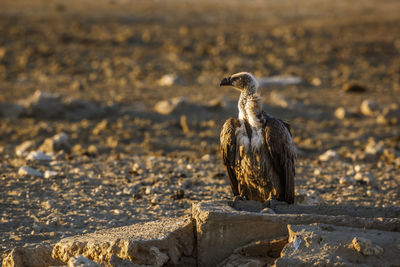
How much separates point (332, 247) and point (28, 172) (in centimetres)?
413

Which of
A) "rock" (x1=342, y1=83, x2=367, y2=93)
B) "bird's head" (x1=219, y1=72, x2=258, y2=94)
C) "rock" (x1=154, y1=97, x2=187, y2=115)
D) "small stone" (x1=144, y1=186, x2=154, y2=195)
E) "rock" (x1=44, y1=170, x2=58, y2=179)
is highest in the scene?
"rock" (x1=342, y1=83, x2=367, y2=93)

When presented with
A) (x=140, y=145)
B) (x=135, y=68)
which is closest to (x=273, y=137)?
(x=140, y=145)

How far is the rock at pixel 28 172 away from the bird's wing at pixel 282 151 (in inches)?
116

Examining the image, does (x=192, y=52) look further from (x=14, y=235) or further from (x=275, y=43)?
(x=14, y=235)

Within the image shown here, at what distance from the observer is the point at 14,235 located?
5906mm

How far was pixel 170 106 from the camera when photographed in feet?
37.8

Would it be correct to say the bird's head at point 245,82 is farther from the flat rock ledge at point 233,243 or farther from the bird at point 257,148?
the flat rock ledge at point 233,243

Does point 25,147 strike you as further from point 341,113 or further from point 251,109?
point 341,113

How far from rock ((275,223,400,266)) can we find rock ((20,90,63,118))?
7.47 metres

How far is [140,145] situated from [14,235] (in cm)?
410

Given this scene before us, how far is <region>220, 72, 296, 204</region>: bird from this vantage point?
607cm

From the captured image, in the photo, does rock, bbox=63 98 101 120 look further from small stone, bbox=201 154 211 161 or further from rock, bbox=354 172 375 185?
rock, bbox=354 172 375 185

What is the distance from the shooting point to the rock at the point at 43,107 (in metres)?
11.4

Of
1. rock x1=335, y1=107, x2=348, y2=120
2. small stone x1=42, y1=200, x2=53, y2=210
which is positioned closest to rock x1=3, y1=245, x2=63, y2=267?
small stone x1=42, y1=200, x2=53, y2=210
